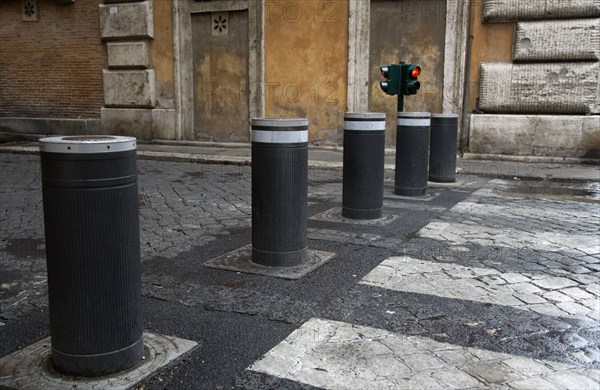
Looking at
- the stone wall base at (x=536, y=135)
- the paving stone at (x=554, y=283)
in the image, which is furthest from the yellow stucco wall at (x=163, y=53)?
the paving stone at (x=554, y=283)

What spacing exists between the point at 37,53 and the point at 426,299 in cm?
1531

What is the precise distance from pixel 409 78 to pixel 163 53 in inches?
322

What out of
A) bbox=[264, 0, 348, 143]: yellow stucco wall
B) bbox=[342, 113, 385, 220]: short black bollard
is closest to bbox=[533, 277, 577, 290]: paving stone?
bbox=[342, 113, 385, 220]: short black bollard

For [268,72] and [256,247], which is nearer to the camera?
[256,247]

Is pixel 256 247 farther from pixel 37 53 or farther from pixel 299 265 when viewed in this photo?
pixel 37 53

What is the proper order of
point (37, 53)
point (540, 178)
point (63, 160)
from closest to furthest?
point (63, 160) → point (540, 178) → point (37, 53)

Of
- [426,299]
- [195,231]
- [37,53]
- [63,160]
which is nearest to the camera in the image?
[63,160]

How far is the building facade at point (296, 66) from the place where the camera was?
38.4ft

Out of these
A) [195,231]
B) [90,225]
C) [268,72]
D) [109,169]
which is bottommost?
[195,231]

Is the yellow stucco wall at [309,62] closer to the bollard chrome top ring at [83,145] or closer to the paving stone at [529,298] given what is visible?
the paving stone at [529,298]

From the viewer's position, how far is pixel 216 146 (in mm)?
14914

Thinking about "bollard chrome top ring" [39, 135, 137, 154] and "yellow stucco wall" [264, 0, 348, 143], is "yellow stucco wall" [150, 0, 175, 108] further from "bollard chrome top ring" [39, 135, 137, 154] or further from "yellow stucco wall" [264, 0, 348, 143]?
"bollard chrome top ring" [39, 135, 137, 154]

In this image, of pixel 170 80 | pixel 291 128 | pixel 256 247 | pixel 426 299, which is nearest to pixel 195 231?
pixel 256 247

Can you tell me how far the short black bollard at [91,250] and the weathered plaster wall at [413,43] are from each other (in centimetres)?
1091
